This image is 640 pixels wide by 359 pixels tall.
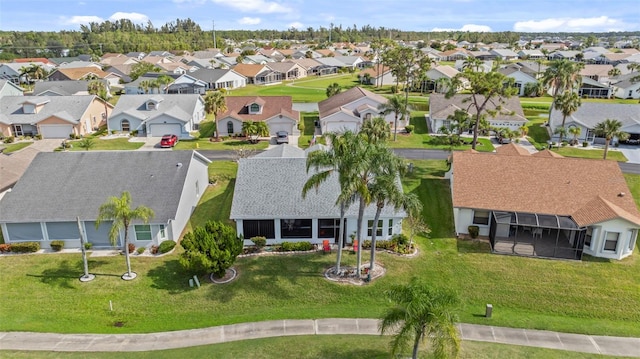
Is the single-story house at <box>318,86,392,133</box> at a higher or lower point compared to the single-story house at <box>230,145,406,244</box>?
higher

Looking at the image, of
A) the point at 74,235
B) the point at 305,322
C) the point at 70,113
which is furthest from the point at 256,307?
the point at 70,113

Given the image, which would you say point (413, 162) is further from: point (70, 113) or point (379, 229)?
point (70, 113)

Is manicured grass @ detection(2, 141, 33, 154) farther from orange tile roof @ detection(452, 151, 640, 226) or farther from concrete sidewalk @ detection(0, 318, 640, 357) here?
orange tile roof @ detection(452, 151, 640, 226)

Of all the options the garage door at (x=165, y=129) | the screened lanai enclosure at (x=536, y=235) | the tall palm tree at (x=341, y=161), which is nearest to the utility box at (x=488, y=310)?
the screened lanai enclosure at (x=536, y=235)

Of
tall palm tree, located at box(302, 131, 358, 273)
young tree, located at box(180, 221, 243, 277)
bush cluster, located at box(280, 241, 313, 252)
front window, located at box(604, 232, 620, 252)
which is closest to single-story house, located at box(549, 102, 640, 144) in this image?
front window, located at box(604, 232, 620, 252)

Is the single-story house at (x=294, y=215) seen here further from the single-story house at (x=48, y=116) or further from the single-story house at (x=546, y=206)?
the single-story house at (x=48, y=116)
